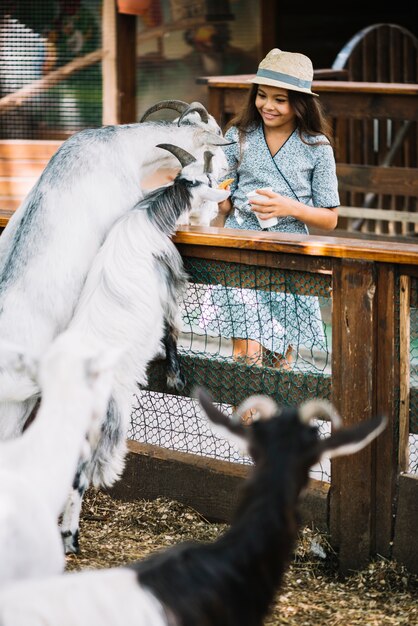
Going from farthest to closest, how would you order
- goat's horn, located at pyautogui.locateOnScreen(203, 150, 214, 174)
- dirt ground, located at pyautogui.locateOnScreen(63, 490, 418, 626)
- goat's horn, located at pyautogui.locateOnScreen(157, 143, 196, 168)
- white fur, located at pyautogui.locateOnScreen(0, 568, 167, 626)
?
goat's horn, located at pyautogui.locateOnScreen(203, 150, 214, 174)
goat's horn, located at pyautogui.locateOnScreen(157, 143, 196, 168)
dirt ground, located at pyautogui.locateOnScreen(63, 490, 418, 626)
white fur, located at pyautogui.locateOnScreen(0, 568, 167, 626)

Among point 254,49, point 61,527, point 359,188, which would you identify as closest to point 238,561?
point 61,527

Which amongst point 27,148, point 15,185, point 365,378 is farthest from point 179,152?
point 15,185

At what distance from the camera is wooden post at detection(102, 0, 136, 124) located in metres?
8.22

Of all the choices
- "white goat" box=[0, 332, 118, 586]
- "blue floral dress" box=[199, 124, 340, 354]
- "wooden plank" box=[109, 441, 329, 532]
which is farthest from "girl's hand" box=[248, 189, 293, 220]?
"white goat" box=[0, 332, 118, 586]

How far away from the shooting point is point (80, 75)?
863cm

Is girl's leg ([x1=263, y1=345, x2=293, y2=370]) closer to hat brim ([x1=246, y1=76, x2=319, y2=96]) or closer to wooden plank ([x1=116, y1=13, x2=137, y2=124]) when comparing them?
hat brim ([x1=246, y1=76, x2=319, y2=96])

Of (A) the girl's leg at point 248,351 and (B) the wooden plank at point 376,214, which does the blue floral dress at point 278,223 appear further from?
(B) the wooden plank at point 376,214

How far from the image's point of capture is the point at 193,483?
469 cm

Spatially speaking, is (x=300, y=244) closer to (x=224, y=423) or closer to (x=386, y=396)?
(x=386, y=396)

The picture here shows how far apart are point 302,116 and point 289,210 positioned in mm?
538

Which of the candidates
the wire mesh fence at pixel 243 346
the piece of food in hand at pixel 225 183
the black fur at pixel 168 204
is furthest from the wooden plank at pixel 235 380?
the piece of food in hand at pixel 225 183

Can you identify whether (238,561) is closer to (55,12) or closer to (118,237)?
(118,237)

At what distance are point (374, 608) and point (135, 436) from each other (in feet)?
5.02

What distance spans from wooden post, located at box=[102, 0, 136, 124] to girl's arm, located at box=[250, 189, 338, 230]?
3.76m
